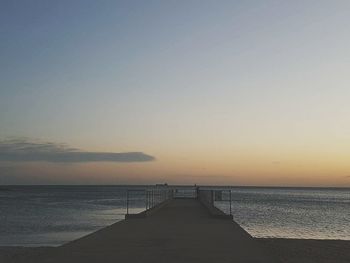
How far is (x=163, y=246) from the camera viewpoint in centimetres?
1251

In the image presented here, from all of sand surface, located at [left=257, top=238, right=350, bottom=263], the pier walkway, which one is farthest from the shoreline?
the pier walkway

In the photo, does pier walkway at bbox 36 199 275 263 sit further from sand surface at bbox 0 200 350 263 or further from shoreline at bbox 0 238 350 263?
shoreline at bbox 0 238 350 263

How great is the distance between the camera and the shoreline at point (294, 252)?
12562 millimetres

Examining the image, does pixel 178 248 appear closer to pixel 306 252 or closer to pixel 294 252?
pixel 294 252

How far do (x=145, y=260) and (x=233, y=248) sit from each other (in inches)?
108

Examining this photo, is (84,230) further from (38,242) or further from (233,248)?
(233,248)

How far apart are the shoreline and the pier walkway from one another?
835mm

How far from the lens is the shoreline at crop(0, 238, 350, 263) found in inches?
495

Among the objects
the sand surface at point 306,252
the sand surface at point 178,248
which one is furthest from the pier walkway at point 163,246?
the sand surface at point 306,252

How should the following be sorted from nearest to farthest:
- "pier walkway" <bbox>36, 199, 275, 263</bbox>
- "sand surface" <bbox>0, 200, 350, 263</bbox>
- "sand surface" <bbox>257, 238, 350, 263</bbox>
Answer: "pier walkway" <bbox>36, 199, 275, 263</bbox>, "sand surface" <bbox>0, 200, 350, 263</bbox>, "sand surface" <bbox>257, 238, 350, 263</bbox>

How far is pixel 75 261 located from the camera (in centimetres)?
1024

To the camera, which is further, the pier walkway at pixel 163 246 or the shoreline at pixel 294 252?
the shoreline at pixel 294 252

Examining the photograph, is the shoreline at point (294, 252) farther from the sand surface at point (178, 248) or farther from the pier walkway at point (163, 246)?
the pier walkway at point (163, 246)

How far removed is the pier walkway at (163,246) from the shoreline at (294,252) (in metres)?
0.84
